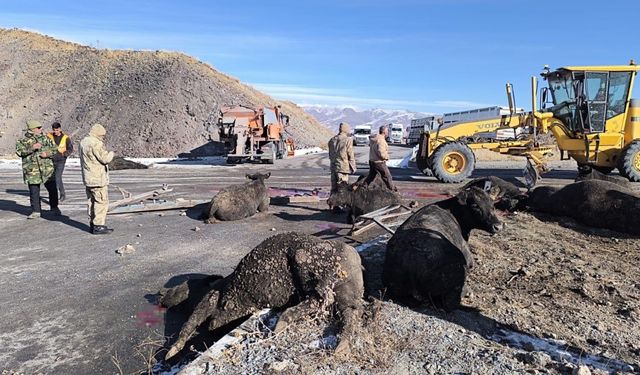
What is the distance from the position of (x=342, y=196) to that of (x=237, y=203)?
7.09 feet

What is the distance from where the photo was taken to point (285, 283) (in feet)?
15.7

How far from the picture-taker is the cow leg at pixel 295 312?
420 cm

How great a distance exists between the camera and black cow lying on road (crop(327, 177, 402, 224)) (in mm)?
9711

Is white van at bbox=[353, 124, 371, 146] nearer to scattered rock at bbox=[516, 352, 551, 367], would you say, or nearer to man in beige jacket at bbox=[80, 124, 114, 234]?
man in beige jacket at bbox=[80, 124, 114, 234]

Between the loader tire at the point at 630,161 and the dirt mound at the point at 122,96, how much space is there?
998 inches

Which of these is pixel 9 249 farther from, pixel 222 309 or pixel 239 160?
pixel 239 160

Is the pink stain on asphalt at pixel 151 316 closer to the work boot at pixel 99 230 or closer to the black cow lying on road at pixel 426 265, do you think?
the black cow lying on road at pixel 426 265

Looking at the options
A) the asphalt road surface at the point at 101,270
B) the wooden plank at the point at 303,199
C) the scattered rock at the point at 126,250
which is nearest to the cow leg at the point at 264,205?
the asphalt road surface at the point at 101,270

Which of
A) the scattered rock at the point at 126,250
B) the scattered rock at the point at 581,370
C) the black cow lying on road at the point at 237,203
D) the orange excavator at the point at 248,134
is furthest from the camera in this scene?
the orange excavator at the point at 248,134

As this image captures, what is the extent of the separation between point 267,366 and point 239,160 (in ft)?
71.3

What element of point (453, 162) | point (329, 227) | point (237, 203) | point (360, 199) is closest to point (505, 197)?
point (360, 199)

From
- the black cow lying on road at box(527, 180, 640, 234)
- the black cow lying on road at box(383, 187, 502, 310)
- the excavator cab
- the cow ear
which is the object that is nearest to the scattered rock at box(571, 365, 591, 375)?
the black cow lying on road at box(383, 187, 502, 310)

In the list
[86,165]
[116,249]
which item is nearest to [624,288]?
[116,249]

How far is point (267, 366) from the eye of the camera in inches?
144
